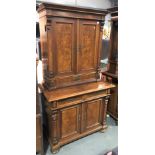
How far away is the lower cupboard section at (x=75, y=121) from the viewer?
1871 mm

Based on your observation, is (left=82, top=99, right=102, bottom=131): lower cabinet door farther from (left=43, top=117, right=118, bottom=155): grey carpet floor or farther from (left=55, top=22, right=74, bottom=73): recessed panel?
(left=55, top=22, right=74, bottom=73): recessed panel

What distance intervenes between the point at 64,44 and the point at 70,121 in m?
1.01

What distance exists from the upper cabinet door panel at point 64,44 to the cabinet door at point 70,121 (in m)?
0.50

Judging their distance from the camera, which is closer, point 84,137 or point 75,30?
point 75,30

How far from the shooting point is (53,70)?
6.22 ft

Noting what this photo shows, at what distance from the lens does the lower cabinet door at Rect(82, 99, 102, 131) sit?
6.85ft

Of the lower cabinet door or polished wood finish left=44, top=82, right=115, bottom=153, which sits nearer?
polished wood finish left=44, top=82, right=115, bottom=153

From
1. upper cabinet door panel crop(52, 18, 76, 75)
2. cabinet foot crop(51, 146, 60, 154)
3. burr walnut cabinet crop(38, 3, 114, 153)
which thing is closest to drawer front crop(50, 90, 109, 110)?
burr walnut cabinet crop(38, 3, 114, 153)

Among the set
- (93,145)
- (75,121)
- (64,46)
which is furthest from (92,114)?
(64,46)

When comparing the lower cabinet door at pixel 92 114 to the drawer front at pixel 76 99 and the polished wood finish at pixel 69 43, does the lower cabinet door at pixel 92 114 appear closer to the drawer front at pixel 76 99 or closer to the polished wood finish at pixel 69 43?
the drawer front at pixel 76 99

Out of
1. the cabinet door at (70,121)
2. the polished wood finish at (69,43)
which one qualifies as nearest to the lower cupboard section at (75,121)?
the cabinet door at (70,121)
